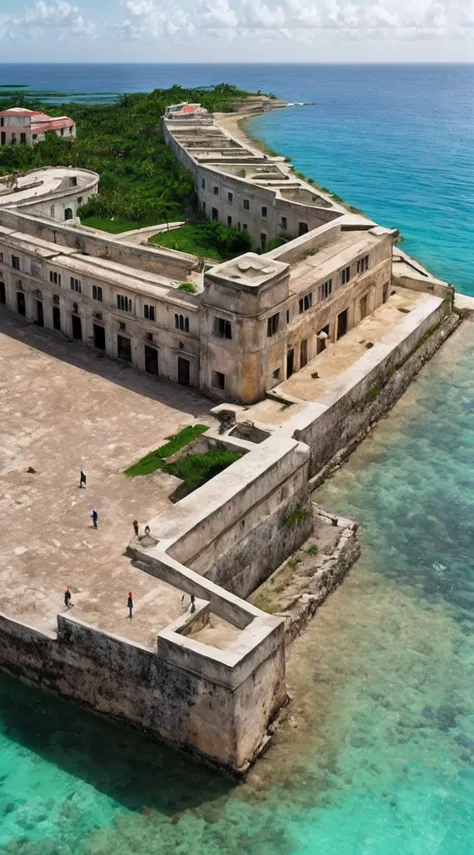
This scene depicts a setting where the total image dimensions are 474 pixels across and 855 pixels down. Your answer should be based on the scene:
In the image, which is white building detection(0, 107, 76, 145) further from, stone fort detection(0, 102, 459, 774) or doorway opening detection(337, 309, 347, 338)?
doorway opening detection(337, 309, 347, 338)

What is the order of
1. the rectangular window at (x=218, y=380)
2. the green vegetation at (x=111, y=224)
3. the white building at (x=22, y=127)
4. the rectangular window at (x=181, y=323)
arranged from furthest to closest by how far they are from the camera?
the white building at (x=22, y=127), the green vegetation at (x=111, y=224), the rectangular window at (x=181, y=323), the rectangular window at (x=218, y=380)

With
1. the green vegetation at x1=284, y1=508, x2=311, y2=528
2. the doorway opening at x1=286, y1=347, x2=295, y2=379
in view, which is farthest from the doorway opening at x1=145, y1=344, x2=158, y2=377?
the green vegetation at x1=284, y1=508, x2=311, y2=528

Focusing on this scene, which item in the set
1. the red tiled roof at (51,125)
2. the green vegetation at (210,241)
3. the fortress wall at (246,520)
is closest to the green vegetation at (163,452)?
the fortress wall at (246,520)

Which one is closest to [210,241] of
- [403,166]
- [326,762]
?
[326,762]

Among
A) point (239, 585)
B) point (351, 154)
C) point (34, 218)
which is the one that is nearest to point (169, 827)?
point (239, 585)

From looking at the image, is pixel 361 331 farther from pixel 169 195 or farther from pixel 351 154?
pixel 351 154

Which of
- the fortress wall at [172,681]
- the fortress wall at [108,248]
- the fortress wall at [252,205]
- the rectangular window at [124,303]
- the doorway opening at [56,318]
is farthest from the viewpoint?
the fortress wall at [252,205]

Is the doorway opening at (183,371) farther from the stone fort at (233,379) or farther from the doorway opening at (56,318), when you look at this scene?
the doorway opening at (56,318)

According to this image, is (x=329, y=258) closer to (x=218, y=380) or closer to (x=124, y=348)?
(x=218, y=380)
